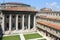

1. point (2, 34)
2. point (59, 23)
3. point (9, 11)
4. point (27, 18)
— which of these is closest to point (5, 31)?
point (2, 34)

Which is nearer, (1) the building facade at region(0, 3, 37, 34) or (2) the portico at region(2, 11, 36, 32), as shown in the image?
(1) the building facade at region(0, 3, 37, 34)

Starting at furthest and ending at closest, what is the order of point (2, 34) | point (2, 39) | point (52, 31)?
point (2, 34)
point (2, 39)
point (52, 31)

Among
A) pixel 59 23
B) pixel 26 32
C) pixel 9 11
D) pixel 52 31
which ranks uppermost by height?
pixel 9 11

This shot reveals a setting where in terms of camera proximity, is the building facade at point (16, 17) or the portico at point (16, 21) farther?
the portico at point (16, 21)

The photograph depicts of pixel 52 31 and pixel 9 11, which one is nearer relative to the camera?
pixel 52 31

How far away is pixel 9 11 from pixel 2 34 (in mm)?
8974

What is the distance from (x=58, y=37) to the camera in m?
30.0

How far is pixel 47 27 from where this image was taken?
1483 inches

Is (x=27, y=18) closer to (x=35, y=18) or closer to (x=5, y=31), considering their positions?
(x=35, y=18)

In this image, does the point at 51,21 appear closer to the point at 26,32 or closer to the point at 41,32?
the point at 41,32

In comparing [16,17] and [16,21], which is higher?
[16,17]

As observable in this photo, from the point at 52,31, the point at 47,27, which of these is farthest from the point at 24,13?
the point at 52,31

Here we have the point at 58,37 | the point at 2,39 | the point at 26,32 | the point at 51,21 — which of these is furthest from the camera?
the point at 26,32

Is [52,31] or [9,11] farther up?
[9,11]
